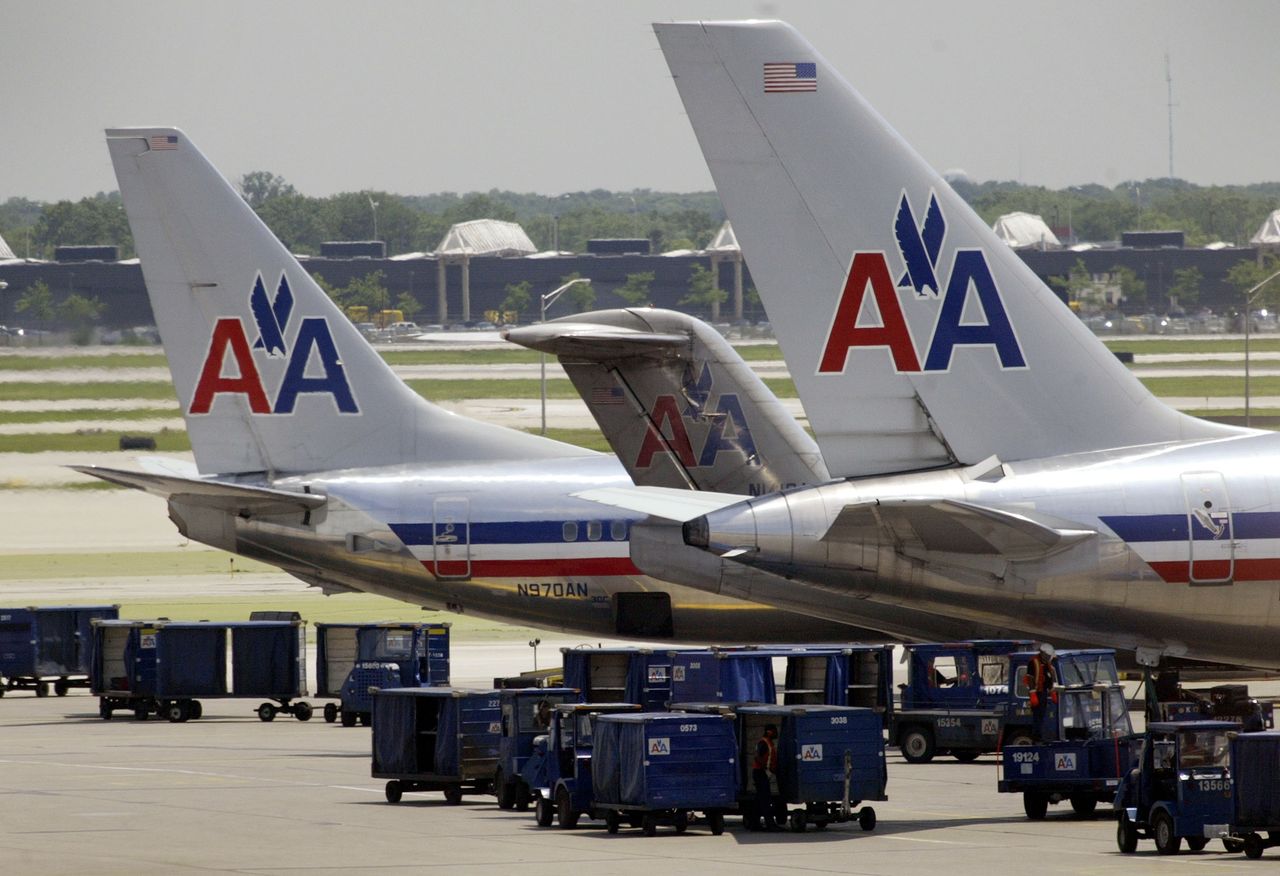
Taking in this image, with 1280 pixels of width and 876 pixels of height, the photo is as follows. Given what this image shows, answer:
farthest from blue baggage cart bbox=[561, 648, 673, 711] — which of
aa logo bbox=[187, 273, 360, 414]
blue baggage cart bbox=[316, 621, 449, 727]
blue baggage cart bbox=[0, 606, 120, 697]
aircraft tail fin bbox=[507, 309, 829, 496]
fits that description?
blue baggage cart bbox=[0, 606, 120, 697]

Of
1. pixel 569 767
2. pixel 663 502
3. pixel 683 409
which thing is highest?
pixel 683 409

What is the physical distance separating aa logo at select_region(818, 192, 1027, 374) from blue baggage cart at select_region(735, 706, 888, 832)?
525cm

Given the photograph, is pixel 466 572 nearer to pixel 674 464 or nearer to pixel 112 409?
pixel 674 464

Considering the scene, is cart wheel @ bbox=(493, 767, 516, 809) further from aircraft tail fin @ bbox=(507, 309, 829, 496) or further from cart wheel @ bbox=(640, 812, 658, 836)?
aircraft tail fin @ bbox=(507, 309, 829, 496)

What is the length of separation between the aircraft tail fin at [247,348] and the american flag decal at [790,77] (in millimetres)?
17759

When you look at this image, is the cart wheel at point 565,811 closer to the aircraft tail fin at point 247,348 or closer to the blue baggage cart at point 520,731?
the blue baggage cart at point 520,731

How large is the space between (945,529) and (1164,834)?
5438 mm

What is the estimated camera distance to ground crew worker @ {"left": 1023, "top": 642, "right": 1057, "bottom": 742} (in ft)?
98.4

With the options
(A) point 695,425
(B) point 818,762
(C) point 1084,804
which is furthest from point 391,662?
(C) point 1084,804

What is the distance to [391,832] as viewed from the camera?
26594mm

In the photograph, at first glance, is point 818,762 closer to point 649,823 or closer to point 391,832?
point 649,823

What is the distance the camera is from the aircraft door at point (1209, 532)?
29469mm

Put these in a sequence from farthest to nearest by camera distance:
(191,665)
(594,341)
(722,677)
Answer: (191,665)
(594,341)
(722,677)

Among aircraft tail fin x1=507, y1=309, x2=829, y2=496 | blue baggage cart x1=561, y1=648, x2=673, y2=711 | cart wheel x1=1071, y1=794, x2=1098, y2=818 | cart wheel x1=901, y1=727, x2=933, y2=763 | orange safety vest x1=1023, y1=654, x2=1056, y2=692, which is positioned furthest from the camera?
aircraft tail fin x1=507, y1=309, x2=829, y2=496
